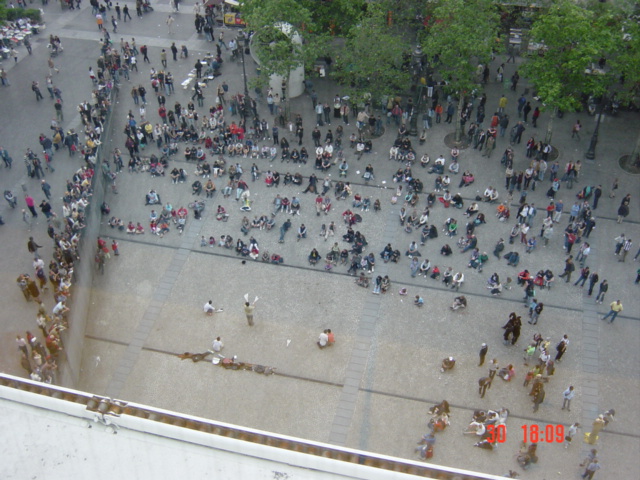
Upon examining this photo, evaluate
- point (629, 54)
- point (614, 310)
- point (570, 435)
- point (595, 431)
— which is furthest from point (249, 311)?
point (629, 54)

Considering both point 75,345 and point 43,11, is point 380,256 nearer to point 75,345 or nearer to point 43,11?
point 75,345

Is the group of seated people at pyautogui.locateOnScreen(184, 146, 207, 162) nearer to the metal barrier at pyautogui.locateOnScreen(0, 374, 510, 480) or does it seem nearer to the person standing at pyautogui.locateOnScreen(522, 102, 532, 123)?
the person standing at pyautogui.locateOnScreen(522, 102, 532, 123)

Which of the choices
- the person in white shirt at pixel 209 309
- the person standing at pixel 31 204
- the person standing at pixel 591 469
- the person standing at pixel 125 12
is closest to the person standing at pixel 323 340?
the person in white shirt at pixel 209 309

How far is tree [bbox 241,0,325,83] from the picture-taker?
116ft

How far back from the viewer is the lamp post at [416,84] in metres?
37.6

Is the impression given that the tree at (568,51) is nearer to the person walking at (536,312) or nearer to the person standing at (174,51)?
the person walking at (536,312)

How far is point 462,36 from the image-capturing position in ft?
110

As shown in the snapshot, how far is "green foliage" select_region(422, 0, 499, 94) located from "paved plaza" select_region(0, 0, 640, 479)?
4225 mm

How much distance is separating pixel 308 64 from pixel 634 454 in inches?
909

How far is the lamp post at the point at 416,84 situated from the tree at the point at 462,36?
3.04 metres

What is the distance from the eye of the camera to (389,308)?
29.2 metres
